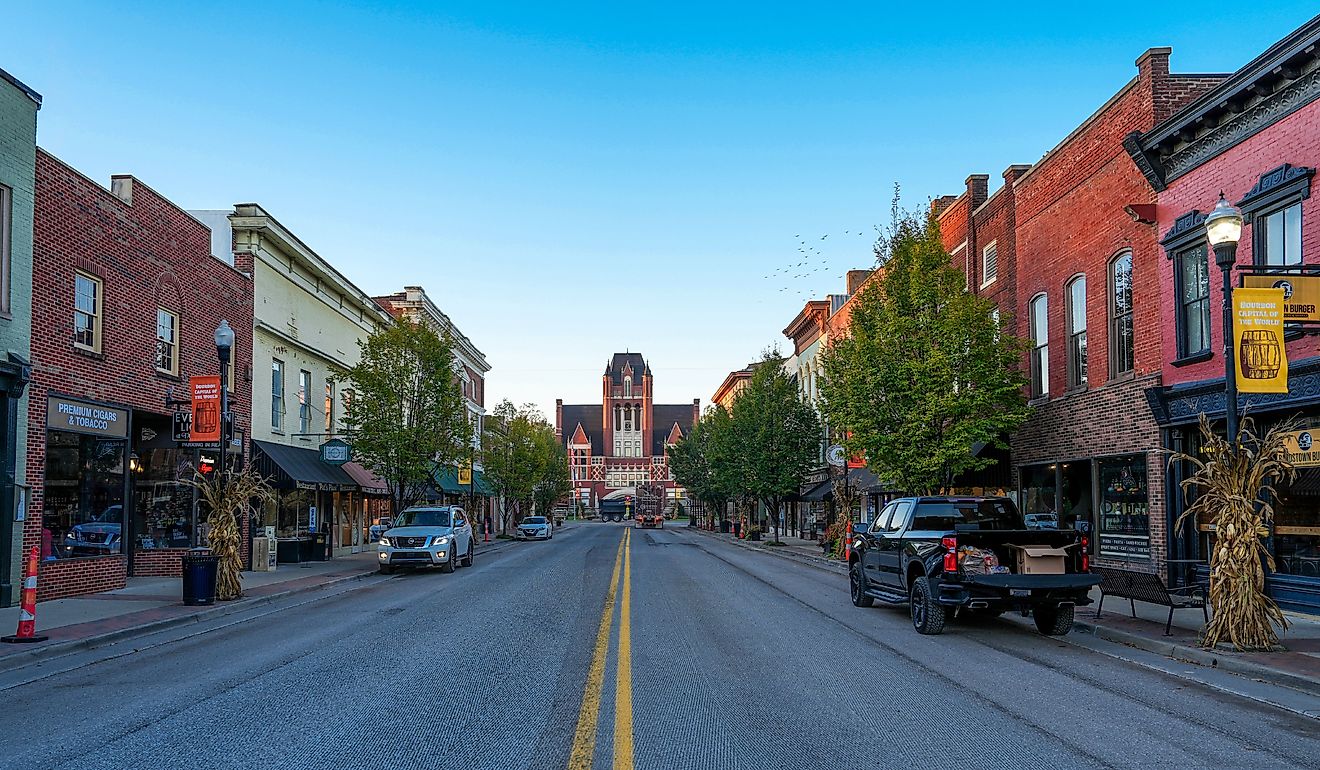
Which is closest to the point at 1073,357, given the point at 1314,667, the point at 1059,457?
the point at 1059,457

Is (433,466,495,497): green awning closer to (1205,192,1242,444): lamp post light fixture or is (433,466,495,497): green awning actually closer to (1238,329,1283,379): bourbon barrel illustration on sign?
(1238,329,1283,379): bourbon barrel illustration on sign

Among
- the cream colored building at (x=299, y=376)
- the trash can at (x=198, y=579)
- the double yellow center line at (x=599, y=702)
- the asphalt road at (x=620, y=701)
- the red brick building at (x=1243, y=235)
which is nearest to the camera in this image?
the double yellow center line at (x=599, y=702)

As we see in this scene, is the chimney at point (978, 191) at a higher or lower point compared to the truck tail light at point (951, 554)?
higher

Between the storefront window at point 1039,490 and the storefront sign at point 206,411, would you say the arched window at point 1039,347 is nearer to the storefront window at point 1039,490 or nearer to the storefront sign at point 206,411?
the storefront window at point 1039,490

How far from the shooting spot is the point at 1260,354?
1302 centimetres

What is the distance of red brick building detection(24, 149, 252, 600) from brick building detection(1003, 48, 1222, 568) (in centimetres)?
1811

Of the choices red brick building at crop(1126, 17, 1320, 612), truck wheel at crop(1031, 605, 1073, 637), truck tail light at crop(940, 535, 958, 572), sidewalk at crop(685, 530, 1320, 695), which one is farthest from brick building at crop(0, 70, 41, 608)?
red brick building at crop(1126, 17, 1320, 612)

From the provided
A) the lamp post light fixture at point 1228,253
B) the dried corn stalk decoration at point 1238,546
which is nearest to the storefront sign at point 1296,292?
the lamp post light fixture at point 1228,253

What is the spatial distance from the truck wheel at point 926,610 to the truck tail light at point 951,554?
16.5 inches

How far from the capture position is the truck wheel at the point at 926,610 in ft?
44.2

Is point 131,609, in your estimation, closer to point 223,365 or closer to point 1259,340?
point 223,365

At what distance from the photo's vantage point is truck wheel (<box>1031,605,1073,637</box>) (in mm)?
13648

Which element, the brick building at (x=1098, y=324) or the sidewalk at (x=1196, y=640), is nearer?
the sidewalk at (x=1196, y=640)

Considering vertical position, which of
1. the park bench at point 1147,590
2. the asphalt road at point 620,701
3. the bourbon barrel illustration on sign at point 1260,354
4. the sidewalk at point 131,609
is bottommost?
the sidewalk at point 131,609
